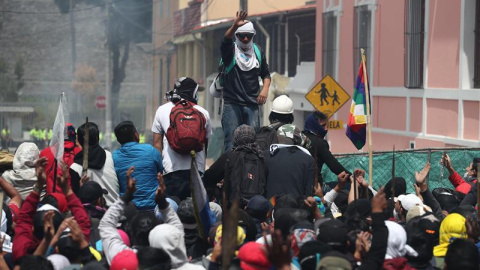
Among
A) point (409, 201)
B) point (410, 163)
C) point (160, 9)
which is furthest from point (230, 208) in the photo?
point (160, 9)

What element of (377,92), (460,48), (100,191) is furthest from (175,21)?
(100,191)

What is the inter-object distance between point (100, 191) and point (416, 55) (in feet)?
48.1

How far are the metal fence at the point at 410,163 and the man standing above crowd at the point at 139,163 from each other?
399cm

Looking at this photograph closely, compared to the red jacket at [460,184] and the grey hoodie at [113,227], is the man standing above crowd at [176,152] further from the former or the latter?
the red jacket at [460,184]

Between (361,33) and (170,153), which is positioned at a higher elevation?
(361,33)

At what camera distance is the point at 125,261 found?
7.24 m

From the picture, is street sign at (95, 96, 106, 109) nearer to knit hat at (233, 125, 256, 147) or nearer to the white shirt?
the white shirt

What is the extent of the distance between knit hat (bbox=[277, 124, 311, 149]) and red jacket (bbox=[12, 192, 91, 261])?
9.03 ft

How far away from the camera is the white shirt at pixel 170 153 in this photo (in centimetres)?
1037

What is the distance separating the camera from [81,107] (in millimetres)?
67188

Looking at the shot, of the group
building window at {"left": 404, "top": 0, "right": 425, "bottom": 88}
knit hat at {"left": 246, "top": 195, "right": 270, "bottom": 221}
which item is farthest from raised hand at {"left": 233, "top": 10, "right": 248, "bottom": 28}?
building window at {"left": 404, "top": 0, "right": 425, "bottom": 88}

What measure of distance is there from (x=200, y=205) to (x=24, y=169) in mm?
2417

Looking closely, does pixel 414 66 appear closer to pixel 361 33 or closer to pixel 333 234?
pixel 361 33

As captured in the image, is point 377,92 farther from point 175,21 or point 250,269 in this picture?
point 175,21
